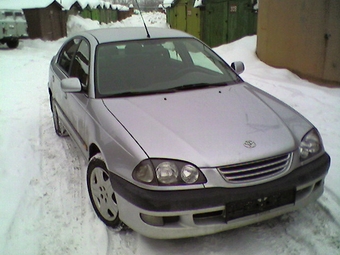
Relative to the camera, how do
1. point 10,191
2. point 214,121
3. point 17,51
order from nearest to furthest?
point 214,121
point 10,191
point 17,51

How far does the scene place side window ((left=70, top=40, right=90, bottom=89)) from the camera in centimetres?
338

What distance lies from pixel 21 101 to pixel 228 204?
580cm

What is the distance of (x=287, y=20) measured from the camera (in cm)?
788

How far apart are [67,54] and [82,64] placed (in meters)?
0.91

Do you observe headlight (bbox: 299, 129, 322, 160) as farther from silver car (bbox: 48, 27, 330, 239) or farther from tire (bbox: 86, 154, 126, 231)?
tire (bbox: 86, 154, 126, 231)

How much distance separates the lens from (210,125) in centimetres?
259

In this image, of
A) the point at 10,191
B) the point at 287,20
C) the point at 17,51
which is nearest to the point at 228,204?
the point at 10,191

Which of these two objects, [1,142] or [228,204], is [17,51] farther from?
[228,204]

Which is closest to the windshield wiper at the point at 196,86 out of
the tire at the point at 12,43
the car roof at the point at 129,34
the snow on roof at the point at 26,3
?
the car roof at the point at 129,34

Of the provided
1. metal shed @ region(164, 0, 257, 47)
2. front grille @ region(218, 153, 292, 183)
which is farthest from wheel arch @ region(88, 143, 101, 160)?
metal shed @ region(164, 0, 257, 47)

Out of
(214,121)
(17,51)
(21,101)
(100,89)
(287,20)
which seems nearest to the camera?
(214,121)

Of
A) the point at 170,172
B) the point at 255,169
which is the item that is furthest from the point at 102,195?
the point at 255,169

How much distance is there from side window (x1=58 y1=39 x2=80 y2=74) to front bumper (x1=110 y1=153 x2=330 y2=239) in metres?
2.21

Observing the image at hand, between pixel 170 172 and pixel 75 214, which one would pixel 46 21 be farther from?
pixel 170 172
